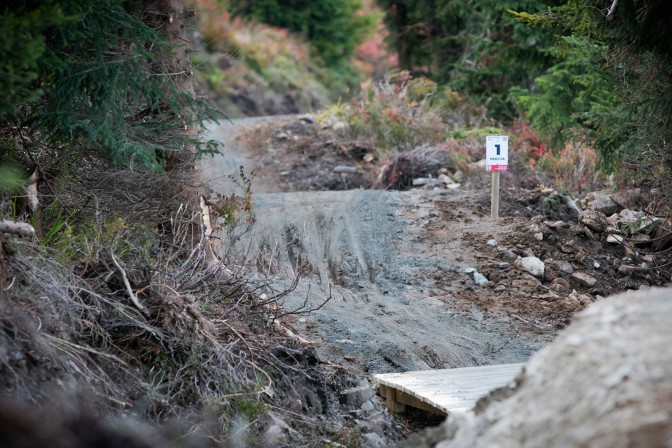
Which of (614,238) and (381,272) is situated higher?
(614,238)

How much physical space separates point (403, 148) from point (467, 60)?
4124 mm

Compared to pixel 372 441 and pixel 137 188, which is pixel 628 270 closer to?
pixel 372 441

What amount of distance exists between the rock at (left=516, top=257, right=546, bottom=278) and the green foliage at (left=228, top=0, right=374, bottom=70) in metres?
22.2

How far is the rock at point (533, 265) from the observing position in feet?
29.9

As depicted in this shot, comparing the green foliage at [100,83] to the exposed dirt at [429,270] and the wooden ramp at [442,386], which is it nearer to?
the exposed dirt at [429,270]

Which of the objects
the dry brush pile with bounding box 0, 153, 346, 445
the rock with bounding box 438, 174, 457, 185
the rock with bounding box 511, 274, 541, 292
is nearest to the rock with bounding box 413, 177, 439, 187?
the rock with bounding box 438, 174, 457, 185

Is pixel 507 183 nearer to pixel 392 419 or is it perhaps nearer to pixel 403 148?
pixel 403 148

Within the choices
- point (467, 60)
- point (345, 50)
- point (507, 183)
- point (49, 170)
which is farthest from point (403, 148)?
point (345, 50)

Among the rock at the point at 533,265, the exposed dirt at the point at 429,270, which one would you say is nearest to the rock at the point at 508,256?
the exposed dirt at the point at 429,270

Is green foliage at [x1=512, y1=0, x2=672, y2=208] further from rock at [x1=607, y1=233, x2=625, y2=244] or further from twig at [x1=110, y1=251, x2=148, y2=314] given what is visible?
twig at [x1=110, y1=251, x2=148, y2=314]

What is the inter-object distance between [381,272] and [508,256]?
153cm

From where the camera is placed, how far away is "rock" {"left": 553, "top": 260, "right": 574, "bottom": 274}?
361 inches

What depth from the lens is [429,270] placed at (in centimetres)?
938

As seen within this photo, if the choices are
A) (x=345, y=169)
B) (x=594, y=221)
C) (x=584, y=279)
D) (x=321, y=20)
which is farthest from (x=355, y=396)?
(x=321, y=20)
